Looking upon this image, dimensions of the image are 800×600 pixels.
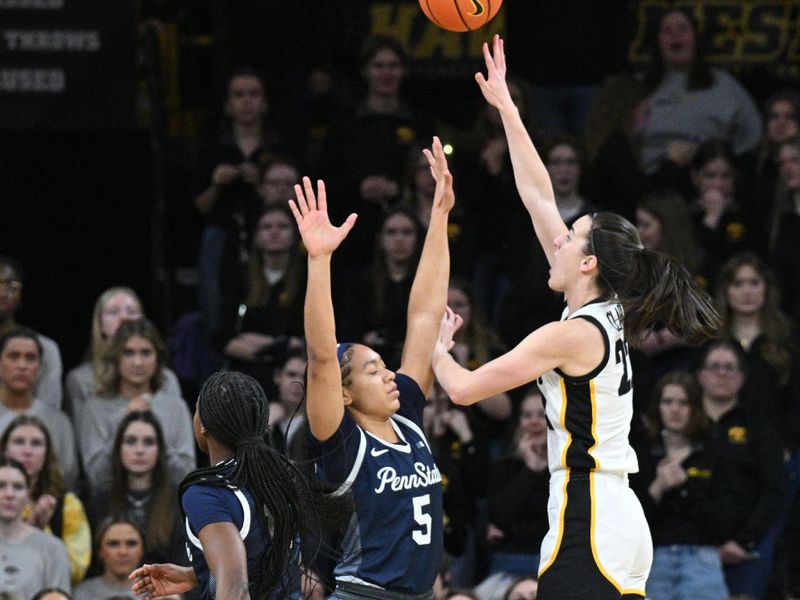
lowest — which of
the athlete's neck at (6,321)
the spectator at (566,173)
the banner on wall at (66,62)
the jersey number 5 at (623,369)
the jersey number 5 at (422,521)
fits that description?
the jersey number 5 at (422,521)

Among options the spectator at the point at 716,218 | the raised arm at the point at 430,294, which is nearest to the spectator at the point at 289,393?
the spectator at the point at 716,218

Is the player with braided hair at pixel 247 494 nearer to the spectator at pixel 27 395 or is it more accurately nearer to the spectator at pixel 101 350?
the spectator at pixel 27 395

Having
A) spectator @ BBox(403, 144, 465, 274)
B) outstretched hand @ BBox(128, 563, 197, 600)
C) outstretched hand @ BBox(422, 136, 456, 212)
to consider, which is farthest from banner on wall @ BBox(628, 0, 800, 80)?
outstretched hand @ BBox(128, 563, 197, 600)

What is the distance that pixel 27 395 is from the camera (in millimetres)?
9609

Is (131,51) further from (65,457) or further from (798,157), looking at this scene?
(798,157)

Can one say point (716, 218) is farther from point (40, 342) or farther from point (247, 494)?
point (247, 494)

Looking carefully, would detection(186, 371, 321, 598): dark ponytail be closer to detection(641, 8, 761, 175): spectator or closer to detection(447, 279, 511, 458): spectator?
detection(447, 279, 511, 458): spectator

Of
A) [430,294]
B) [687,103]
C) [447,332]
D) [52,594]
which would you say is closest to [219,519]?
[447,332]

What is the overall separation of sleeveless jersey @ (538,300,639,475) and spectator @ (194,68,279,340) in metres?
5.00

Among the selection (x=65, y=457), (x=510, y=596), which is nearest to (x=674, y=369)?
(x=510, y=596)

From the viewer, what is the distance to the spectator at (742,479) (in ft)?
31.1

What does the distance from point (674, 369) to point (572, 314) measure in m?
4.36

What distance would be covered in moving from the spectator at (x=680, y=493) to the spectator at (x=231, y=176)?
2952 millimetres

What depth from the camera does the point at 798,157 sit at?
10633mm
